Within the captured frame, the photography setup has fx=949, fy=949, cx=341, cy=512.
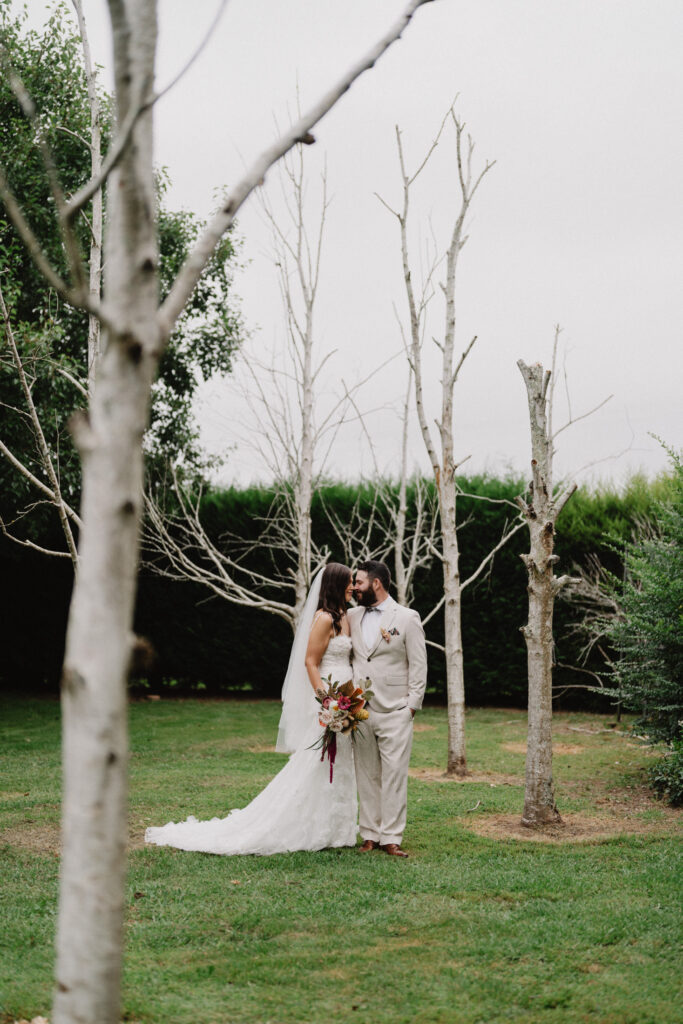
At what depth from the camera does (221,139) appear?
10.2 meters

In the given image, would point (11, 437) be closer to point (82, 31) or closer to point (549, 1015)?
point (82, 31)

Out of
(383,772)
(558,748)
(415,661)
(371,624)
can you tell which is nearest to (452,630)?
(371,624)

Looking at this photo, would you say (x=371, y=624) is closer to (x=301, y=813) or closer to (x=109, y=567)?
(x=301, y=813)

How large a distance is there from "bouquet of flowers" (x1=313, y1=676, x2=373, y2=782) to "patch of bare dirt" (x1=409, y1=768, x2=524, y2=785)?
113 inches

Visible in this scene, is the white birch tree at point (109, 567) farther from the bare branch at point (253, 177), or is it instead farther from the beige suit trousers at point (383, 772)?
the beige suit trousers at point (383, 772)

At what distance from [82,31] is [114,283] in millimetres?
6678

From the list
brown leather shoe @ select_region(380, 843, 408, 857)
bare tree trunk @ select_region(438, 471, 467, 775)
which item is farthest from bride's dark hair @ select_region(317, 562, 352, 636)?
bare tree trunk @ select_region(438, 471, 467, 775)

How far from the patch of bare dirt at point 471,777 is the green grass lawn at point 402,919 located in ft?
1.62

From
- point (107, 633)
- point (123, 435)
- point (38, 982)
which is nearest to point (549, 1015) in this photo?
point (38, 982)

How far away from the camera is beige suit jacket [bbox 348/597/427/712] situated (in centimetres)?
641

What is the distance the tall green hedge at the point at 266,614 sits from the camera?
14.7m

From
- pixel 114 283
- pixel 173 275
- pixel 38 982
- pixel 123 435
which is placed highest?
pixel 173 275

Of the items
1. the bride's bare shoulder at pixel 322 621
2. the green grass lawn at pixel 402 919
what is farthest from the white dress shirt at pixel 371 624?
the green grass lawn at pixel 402 919

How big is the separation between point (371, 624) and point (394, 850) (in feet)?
4.90
